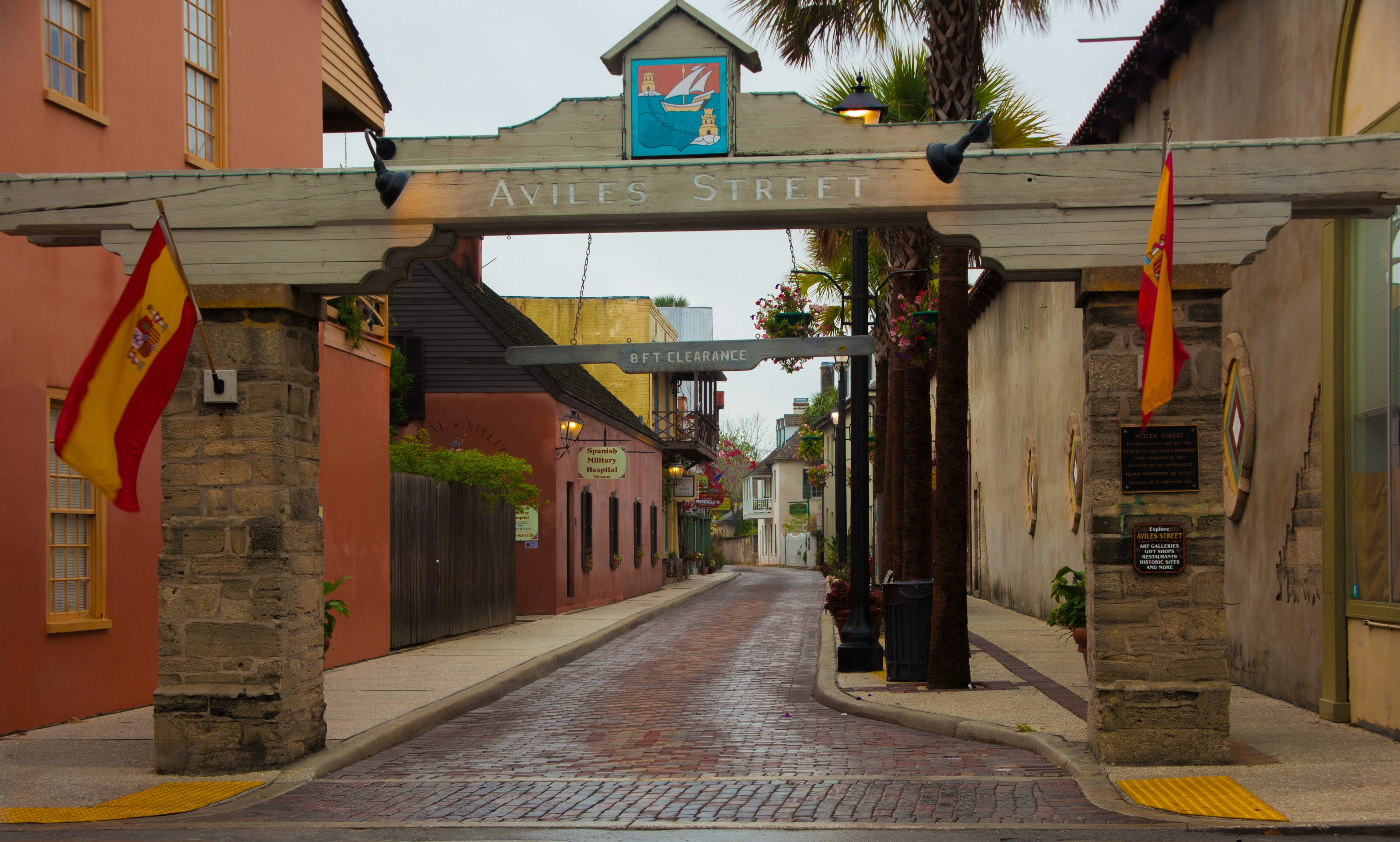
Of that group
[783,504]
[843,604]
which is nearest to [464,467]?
[843,604]

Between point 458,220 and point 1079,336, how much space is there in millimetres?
12249

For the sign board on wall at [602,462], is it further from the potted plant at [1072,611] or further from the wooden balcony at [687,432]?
the potted plant at [1072,611]

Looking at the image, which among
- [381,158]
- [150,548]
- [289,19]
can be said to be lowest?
[150,548]

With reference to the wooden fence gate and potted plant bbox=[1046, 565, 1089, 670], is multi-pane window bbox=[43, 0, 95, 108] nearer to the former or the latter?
the wooden fence gate

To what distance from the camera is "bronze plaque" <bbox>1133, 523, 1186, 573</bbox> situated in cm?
864

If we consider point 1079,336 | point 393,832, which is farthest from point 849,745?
point 1079,336

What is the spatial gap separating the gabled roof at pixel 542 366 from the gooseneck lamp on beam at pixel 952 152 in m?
13.1

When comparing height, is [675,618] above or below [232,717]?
below

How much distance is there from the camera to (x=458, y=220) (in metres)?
9.16

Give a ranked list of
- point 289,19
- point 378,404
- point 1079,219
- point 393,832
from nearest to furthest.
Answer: point 393,832 < point 1079,219 < point 289,19 < point 378,404

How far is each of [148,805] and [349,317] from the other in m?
8.74

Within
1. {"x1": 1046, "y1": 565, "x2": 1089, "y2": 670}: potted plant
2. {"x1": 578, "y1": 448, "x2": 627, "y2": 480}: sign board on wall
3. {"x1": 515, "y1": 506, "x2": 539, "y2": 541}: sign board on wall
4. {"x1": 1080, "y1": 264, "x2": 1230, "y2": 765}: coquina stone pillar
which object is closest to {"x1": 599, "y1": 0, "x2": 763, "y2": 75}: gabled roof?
{"x1": 1080, "y1": 264, "x2": 1230, "y2": 765}: coquina stone pillar

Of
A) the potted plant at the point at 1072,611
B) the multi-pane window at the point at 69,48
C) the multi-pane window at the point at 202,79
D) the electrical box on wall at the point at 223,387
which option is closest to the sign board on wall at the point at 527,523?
the multi-pane window at the point at 202,79

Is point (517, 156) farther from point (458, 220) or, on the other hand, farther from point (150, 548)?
point (150, 548)
